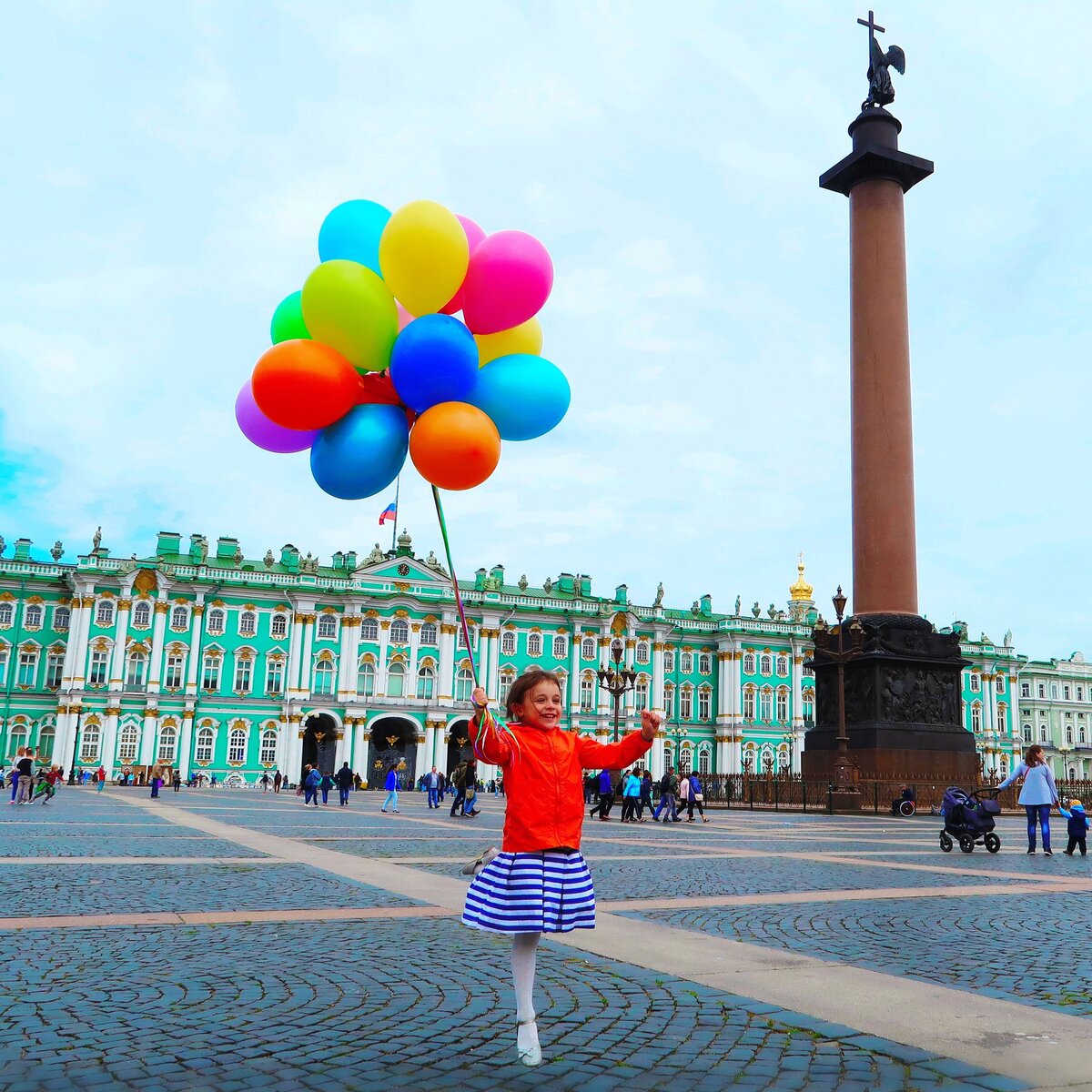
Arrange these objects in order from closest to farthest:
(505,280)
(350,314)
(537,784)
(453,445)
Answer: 1. (537,784)
2. (453,445)
3. (350,314)
4. (505,280)

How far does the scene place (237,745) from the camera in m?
70.9

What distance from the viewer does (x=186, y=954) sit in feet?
22.8

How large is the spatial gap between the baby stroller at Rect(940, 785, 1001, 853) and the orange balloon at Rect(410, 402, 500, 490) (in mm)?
12772

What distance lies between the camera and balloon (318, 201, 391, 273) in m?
7.90

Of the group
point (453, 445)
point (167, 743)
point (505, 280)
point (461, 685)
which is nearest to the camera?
point (453, 445)

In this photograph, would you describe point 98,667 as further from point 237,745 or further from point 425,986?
point 425,986

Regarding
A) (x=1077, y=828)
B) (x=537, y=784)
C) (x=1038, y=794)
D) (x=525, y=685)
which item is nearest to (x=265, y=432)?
(x=525, y=685)

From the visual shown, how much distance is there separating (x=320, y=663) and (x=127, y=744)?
512 inches

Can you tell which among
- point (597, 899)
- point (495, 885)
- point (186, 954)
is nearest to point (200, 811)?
point (597, 899)

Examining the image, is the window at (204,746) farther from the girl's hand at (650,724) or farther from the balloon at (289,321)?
the girl's hand at (650,724)

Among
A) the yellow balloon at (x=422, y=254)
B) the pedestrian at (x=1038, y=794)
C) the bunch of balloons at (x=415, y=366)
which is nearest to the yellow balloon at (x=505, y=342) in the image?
the bunch of balloons at (x=415, y=366)

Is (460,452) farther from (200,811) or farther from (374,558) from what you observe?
(374,558)

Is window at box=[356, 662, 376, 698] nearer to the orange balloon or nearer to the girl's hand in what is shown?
the orange balloon

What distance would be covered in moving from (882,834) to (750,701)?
212ft
